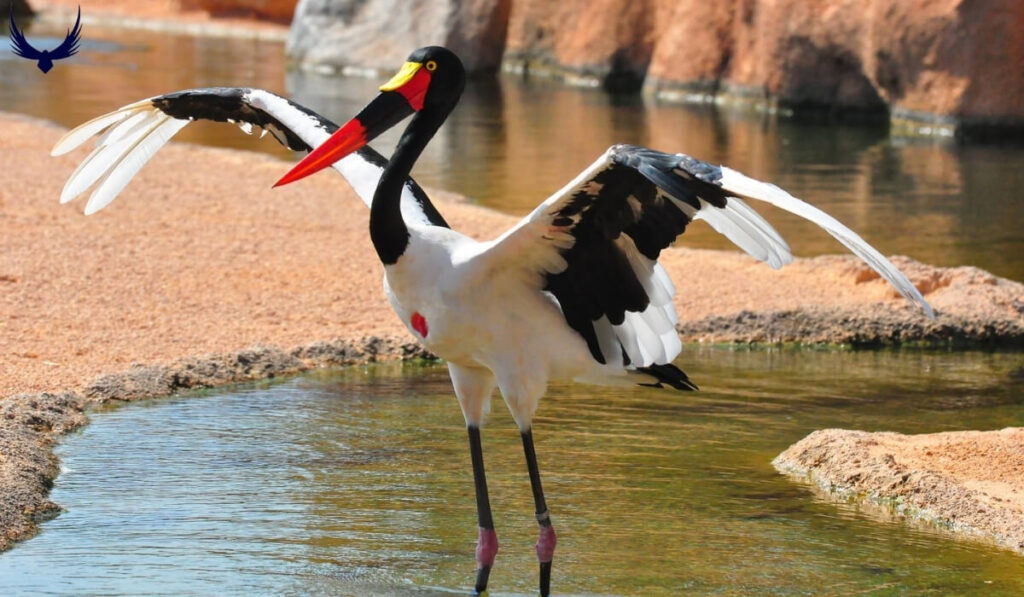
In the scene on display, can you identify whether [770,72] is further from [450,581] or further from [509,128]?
[450,581]

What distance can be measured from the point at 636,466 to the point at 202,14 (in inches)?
1042

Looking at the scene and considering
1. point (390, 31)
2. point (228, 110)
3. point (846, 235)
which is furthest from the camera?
point (390, 31)

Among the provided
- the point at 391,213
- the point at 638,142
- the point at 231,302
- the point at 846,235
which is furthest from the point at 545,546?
the point at 638,142

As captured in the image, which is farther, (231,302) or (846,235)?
(231,302)

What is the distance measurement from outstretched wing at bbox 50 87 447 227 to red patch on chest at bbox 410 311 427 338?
2.18 feet

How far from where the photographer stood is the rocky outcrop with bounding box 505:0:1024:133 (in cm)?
1568

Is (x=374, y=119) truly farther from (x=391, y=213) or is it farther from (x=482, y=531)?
(x=482, y=531)

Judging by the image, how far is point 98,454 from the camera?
17.4 ft

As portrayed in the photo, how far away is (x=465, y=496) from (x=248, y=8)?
26654 millimetres

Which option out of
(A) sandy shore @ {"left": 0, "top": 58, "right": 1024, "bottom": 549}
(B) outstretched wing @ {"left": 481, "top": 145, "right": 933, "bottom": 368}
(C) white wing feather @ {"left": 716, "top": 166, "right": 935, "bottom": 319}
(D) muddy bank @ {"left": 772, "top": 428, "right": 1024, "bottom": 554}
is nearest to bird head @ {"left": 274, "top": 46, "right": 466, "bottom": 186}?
(B) outstretched wing @ {"left": 481, "top": 145, "right": 933, "bottom": 368}

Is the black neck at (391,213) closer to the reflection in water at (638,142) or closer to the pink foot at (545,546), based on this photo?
the pink foot at (545,546)

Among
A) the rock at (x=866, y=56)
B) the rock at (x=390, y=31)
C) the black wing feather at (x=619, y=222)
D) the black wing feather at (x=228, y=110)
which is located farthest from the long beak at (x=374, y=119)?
the rock at (x=390, y=31)

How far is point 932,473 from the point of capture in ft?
16.3

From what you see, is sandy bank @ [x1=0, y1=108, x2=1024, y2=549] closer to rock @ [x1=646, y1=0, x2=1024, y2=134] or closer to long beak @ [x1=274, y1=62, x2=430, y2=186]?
long beak @ [x1=274, y1=62, x2=430, y2=186]
